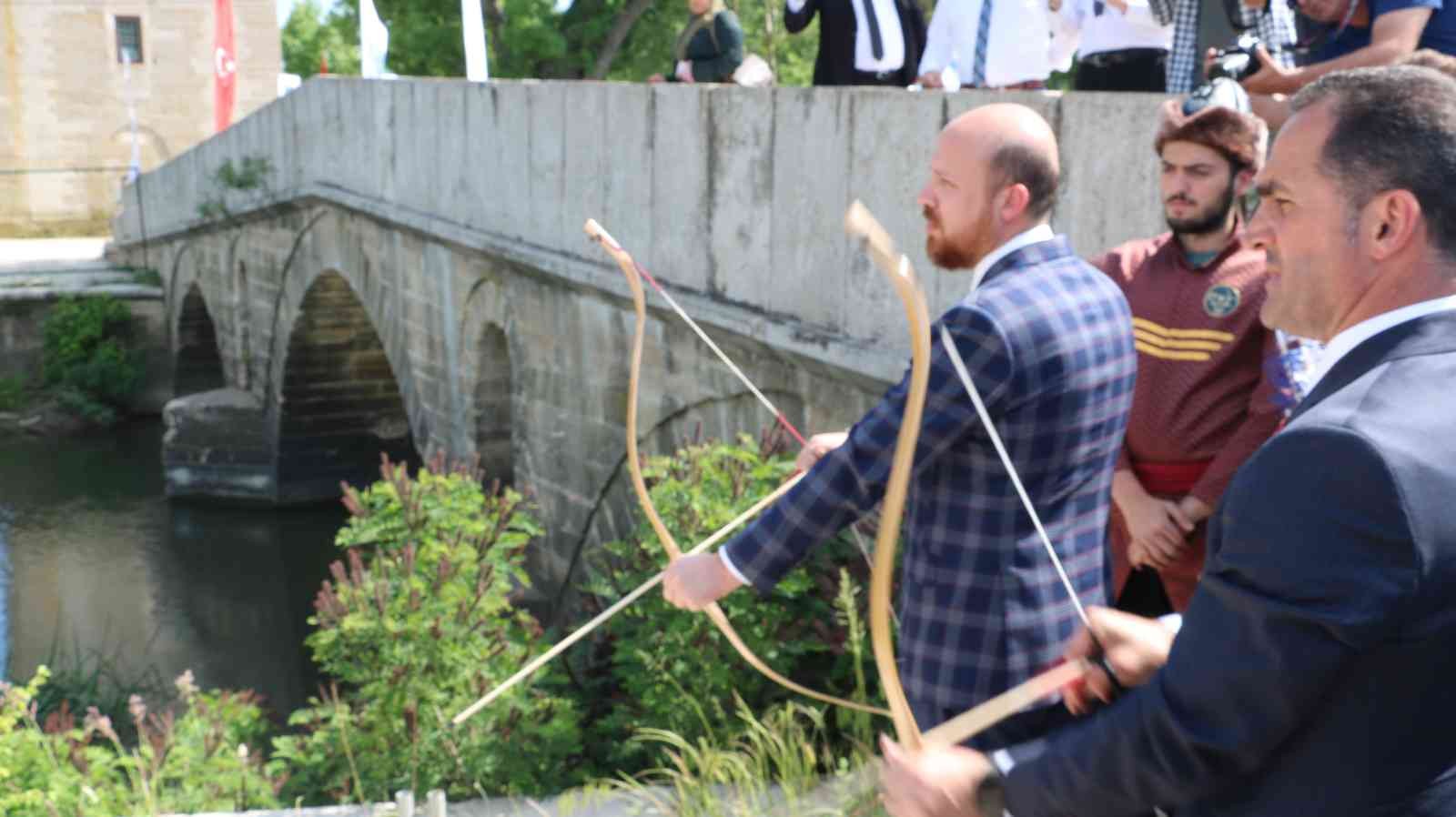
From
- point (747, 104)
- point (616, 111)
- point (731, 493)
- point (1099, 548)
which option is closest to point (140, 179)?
point (616, 111)

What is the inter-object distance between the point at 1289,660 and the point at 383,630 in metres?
3.38

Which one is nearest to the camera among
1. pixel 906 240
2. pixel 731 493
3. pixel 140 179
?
pixel 731 493

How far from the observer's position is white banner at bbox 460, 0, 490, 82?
982 cm

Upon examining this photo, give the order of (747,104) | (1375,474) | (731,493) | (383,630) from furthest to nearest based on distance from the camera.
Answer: (747,104), (731,493), (383,630), (1375,474)

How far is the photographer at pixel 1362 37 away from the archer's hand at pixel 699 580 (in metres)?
1.97

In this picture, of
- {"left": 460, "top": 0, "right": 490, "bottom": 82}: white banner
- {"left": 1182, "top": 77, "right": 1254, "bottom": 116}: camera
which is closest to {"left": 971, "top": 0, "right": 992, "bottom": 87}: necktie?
{"left": 1182, "top": 77, "right": 1254, "bottom": 116}: camera

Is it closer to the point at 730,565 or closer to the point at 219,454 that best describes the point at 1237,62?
the point at 730,565

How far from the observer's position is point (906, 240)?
5625 millimetres

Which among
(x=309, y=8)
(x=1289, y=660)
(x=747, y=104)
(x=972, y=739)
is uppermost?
(x=309, y=8)

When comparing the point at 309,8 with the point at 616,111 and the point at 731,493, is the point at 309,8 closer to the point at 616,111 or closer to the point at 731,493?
the point at 616,111

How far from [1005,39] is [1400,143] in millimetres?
4352

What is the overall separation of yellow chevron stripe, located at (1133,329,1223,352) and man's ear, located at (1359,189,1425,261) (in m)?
1.54

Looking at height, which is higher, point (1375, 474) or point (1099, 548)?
point (1375, 474)

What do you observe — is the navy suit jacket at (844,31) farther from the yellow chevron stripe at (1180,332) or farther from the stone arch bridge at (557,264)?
the yellow chevron stripe at (1180,332)
